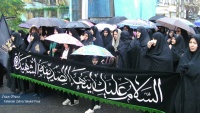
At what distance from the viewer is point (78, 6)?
64.0 feet

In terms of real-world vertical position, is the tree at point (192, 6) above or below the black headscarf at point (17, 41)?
above

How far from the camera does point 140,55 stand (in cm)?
564

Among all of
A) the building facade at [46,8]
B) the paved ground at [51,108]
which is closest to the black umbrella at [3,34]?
the paved ground at [51,108]

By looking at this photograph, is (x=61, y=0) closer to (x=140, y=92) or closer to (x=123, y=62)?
(x=123, y=62)

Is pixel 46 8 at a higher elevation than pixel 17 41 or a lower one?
higher

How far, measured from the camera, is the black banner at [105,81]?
3.69 meters

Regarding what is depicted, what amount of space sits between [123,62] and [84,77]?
1771 millimetres

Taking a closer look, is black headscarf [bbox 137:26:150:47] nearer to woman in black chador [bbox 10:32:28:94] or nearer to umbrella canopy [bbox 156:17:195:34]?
umbrella canopy [bbox 156:17:195:34]

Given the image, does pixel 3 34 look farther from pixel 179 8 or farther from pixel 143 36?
pixel 179 8

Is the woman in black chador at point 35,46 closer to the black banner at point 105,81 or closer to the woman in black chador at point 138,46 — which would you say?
the black banner at point 105,81

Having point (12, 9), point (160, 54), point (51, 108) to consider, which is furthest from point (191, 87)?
point (12, 9)

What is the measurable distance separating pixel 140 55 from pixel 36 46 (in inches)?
89.1

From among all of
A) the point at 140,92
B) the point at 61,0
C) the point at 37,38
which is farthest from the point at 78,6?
the point at 140,92

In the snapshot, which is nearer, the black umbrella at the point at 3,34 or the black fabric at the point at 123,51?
the black fabric at the point at 123,51
